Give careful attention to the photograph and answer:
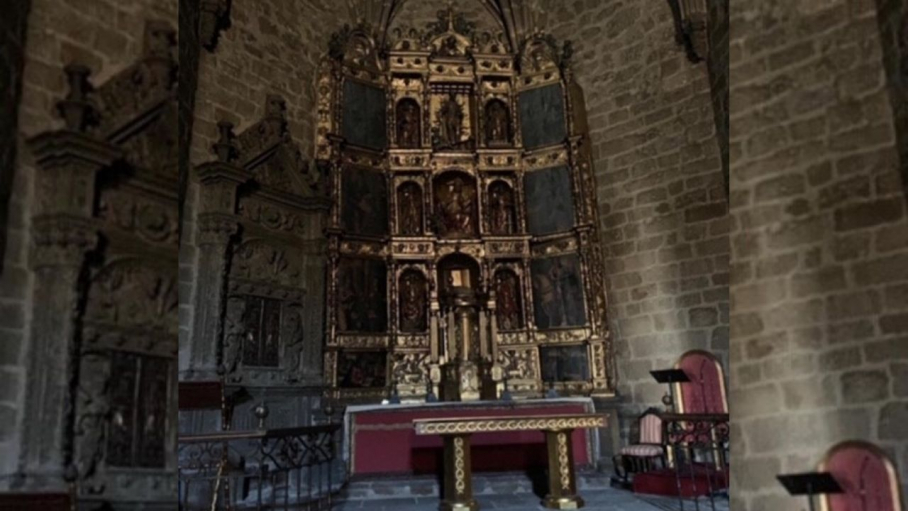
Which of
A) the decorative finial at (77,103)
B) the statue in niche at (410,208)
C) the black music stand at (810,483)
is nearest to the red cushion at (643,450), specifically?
the black music stand at (810,483)

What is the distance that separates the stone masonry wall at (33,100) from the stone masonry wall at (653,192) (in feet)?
17.5

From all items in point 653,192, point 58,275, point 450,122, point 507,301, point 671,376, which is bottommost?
point 671,376

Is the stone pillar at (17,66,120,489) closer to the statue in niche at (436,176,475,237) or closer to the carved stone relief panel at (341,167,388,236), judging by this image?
the carved stone relief panel at (341,167,388,236)

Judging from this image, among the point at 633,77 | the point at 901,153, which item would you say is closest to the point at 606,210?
the point at 633,77

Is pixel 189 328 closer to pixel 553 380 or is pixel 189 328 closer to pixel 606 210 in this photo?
pixel 553 380

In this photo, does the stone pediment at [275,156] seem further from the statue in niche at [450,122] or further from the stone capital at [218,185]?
the statue in niche at [450,122]

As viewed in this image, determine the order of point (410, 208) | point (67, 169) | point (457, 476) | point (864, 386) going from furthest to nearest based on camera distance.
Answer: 1. point (410, 208)
2. point (457, 476)
3. point (864, 386)
4. point (67, 169)

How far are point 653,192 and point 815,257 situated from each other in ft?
9.30

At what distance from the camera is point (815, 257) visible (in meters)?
3.77

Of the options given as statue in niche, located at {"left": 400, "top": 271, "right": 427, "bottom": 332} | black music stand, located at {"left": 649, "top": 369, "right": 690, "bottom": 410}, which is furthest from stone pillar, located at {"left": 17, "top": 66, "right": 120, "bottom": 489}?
statue in niche, located at {"left": 400, "top": 271, "right": 427, "bottom": 332}

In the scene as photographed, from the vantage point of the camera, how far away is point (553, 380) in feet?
22.1

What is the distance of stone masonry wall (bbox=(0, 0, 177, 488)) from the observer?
1.69 m

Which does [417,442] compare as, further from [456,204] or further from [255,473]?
[456,204]

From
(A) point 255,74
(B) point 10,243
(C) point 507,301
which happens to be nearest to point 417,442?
(C) point 507,301
